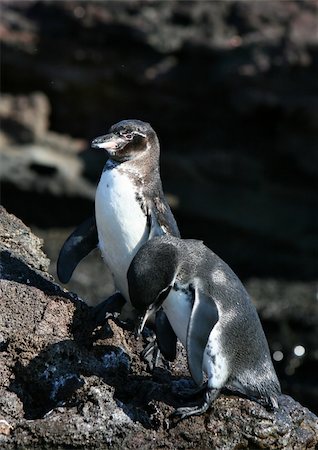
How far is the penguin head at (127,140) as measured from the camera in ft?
18.6

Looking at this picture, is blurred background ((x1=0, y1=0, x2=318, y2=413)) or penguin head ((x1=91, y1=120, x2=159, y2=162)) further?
blurred background ((x1=0, y1=0, x2=318, y2=413))

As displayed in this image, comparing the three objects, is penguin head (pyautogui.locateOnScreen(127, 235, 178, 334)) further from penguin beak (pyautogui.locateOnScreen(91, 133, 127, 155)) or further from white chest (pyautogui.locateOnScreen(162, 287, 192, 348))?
penguin beak (pyautogui.locateOnScreen(91, 133, 127, 155))

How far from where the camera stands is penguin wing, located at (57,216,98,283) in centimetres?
585

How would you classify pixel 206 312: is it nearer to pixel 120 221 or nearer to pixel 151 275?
pixel 151 275

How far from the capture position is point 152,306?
5105mm

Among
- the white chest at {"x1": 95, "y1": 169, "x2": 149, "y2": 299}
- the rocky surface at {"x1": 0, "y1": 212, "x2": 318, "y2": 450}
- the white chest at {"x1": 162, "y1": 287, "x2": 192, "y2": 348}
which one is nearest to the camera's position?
the rocky surface at {"x1": 0, "y1": 212, "x2": 318, "y2": 450}

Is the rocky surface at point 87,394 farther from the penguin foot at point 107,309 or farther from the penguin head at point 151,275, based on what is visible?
the penguin head at point 151,275

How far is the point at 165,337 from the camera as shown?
532cm

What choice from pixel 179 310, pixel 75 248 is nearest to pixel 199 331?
pixel 179 310

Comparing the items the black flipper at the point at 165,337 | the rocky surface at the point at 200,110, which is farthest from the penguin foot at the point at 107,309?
the rocky surface at the point at 200,110

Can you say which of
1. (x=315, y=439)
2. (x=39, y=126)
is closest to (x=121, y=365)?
(x=315, y=439)

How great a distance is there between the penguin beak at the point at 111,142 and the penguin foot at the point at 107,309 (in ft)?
2.54

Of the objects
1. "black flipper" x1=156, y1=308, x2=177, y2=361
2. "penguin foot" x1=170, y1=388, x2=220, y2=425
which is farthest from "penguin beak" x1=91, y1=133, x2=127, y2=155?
"penguin foot" x1=170, y1=388, x2=220, y2=425

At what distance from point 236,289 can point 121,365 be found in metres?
0.68
